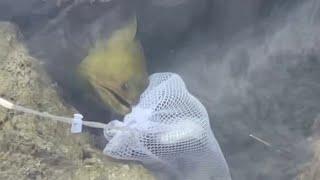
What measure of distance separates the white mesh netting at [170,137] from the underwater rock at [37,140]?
3.8 inches

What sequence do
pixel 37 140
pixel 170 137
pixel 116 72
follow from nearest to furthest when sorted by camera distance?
pixel 37 140, pixel 170 137, pixel 116 72

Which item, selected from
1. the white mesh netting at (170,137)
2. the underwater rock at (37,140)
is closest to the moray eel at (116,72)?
the white mesh netting at (170,137)

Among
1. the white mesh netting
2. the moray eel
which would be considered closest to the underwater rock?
the white mesh netting

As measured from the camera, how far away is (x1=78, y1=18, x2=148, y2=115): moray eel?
102 inches

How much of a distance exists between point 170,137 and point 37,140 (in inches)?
23.4

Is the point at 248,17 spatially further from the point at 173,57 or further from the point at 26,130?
the point at 26,130

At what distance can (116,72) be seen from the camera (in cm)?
261

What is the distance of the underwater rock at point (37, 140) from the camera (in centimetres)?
227

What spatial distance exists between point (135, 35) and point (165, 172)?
0.74 meters

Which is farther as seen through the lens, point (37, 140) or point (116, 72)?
point (116, 72)

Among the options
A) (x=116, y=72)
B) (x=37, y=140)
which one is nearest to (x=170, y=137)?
(x=116, y=72)

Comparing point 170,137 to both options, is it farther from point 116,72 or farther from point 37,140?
point 37,140

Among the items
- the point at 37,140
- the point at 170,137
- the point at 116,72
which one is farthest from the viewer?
the point at 116,72

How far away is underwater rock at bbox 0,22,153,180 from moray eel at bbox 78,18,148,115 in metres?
0.20
